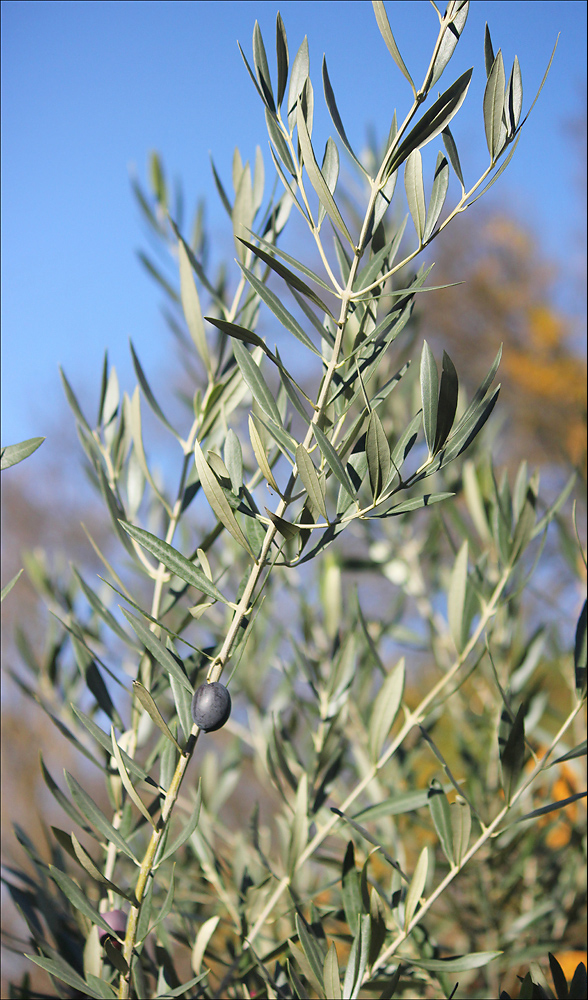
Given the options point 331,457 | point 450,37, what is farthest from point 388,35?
point 331,457

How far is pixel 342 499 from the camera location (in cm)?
20

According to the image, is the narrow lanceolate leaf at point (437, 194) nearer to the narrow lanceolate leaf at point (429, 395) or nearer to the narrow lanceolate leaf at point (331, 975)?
the narrow lanceolate leaf at point (429, 395)

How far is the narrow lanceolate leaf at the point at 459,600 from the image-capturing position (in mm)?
363

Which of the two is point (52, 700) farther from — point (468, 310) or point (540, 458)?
point (468, 310)

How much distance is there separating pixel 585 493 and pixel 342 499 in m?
0.32

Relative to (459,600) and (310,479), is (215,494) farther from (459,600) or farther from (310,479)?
(459,600)

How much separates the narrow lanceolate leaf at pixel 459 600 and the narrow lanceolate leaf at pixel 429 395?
0.19 metres

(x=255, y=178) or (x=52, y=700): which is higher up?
(x=255, y=178)

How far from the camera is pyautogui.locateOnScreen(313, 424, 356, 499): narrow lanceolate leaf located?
0.16 metres

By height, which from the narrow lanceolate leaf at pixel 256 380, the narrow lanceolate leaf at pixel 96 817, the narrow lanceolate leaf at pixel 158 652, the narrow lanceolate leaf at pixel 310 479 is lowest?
the narrow lanceolate leaf at pixel 96 817

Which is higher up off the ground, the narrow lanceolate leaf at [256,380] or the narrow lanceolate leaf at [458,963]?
the narrow lanceolate leaf at [256,380]

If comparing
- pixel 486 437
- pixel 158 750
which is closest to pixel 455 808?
pixel 158 750

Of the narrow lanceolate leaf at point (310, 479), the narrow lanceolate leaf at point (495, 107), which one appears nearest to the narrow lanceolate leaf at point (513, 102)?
the narrow lanceolate leaf at point (495, 107)

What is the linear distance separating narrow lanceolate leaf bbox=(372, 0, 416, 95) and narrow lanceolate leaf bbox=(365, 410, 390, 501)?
0.30 feet
